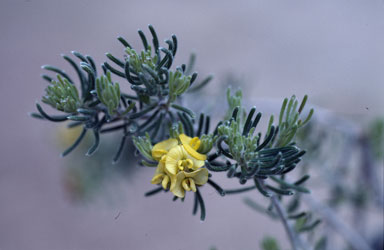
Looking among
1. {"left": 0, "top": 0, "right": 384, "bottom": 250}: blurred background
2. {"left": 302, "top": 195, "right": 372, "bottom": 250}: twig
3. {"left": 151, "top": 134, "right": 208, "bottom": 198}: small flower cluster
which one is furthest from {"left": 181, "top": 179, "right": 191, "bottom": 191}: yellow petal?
{"left": 0, "top": 0, "right": 384, "bottom": 250}: blurred background

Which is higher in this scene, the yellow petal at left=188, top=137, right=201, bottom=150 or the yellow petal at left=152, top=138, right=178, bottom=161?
the yellow petal at left=188, top=137, right=201, bottom=150

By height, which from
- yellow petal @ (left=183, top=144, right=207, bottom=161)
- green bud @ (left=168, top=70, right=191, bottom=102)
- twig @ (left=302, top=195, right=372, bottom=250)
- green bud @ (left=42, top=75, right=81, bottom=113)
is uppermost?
green bud @ (left=168, top=70, right=191, bottom=102)

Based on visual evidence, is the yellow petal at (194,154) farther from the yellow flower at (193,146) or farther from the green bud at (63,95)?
the green bud at (63,95)

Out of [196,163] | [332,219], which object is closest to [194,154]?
[196,163]

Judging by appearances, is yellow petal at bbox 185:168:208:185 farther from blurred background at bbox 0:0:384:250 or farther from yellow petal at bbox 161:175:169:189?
blurred background at bbox 0:0:384:250

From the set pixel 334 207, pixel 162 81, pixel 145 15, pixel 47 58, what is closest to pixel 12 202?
pixel 47 58

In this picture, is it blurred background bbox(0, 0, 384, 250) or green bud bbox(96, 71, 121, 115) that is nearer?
green bud bbox(96, 71, 121, 115)

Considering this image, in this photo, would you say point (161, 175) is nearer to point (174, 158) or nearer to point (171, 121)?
point (174, 158)
